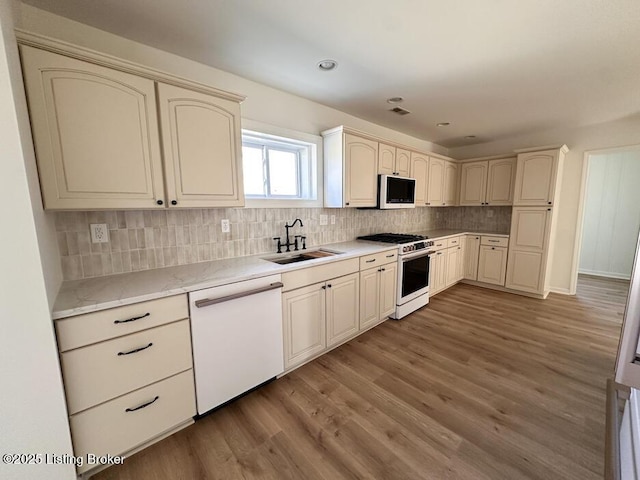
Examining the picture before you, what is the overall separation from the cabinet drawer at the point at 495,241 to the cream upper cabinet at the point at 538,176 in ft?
1.92

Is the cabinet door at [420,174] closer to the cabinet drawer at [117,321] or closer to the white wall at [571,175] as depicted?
the white wall at [571,175]

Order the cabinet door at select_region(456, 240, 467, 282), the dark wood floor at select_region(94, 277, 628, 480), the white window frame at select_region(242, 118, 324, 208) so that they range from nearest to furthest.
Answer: the dark wood floor at select_region(94, 277, 628, 480)
the white window frame at select_region(242, 118, 324, 208)
the cabinet door at select_region(456, 240, 467, 282)

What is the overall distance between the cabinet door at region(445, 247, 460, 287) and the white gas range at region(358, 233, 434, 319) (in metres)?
0.78

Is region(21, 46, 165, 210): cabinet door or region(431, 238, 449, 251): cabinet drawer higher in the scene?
region(21, 46, 165, 210): cabinet door

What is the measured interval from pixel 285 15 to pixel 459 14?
1.04m

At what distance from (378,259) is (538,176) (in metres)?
2.98

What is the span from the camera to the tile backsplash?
1.63 m

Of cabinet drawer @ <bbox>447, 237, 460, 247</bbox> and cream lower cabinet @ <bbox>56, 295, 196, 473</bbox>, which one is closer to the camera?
cream lower cabinet @ <bbox>56, 295, 196, 473</bbox>

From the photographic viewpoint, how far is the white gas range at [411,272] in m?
3.12

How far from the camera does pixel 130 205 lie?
1.55m

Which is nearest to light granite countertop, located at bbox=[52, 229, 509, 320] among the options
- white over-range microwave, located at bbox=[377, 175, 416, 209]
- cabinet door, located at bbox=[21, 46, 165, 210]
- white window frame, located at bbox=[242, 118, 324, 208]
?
cabinet door, located at bbox=[21, 46, 165, 210]

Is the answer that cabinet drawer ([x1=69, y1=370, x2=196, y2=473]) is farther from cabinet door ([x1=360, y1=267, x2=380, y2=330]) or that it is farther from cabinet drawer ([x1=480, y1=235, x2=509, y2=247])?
cabinet drawer ([x1=480, y1=235, x2=509, y2=247])

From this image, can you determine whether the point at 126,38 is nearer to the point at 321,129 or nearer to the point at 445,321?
the point at 321,129

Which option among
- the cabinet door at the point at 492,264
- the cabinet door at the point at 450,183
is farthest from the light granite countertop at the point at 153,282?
the cabinet door at the point at 492,264
